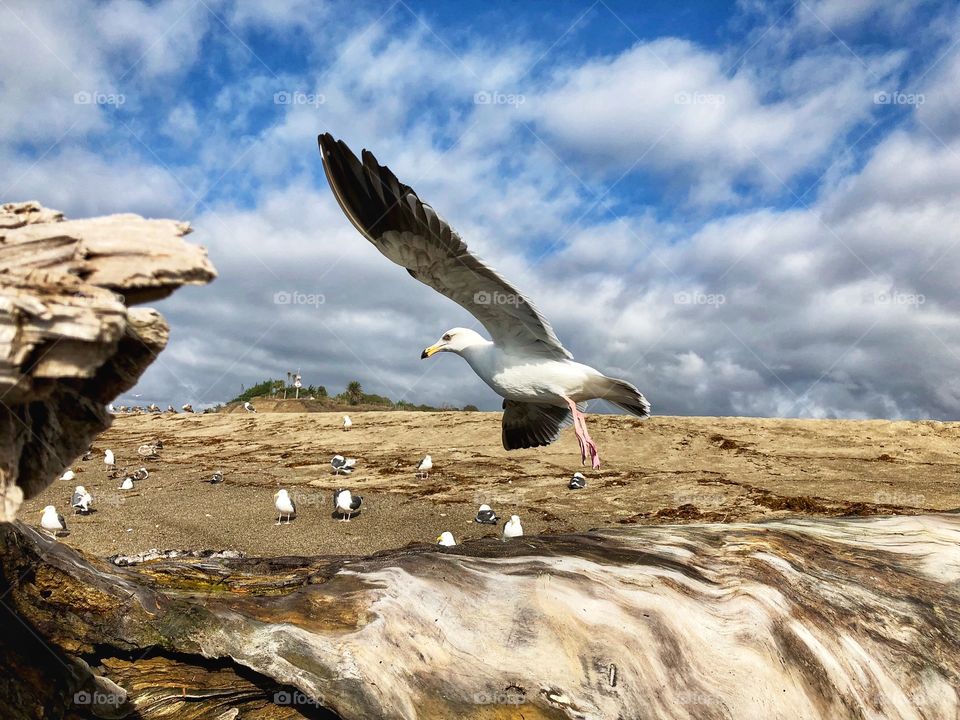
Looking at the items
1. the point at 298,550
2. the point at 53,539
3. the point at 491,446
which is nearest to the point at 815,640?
the point at 53,539

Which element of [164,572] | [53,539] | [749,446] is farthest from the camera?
[749,446]

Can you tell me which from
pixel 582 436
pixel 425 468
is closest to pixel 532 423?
pixel 582 436

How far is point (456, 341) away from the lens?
8.02 metres

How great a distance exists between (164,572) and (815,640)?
4.00 metres

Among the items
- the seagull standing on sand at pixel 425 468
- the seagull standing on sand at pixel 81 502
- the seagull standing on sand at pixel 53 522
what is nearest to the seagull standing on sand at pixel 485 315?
the seagull standing on sand at pixel 425 468

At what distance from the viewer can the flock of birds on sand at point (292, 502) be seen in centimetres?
1040

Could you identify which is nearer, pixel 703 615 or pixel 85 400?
pixel 85 400

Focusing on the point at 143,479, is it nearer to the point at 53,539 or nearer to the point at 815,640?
the point at 53,539

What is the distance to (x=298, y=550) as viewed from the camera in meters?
9.66

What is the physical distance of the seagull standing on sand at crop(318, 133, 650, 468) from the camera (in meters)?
5.72

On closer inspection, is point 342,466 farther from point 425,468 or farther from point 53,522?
point 53,522

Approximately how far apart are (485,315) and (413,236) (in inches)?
59.5

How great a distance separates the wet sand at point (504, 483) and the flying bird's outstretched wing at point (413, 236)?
4386mm

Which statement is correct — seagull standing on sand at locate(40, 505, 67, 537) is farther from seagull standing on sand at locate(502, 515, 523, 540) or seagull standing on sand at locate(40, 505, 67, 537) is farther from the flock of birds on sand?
seagull standing on sand at locate(502, 515, 523, 540)
